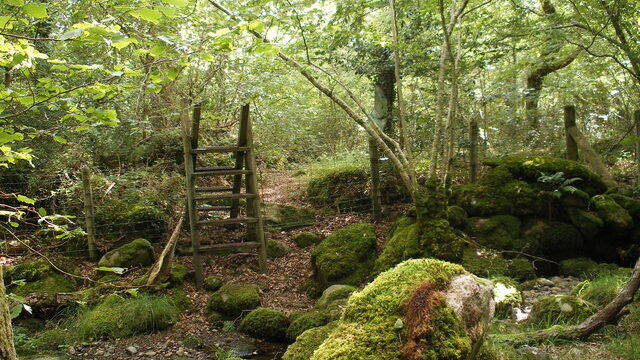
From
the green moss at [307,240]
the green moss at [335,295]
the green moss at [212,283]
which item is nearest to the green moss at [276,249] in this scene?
the green moss at [307,240]

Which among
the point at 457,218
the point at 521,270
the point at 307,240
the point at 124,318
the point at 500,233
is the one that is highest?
the point at 457,218

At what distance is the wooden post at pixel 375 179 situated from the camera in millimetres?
7668

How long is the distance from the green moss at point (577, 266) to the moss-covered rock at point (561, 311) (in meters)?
1.90

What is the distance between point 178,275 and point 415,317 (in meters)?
4.77

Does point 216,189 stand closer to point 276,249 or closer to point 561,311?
point 276,249

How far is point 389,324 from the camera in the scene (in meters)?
2.08

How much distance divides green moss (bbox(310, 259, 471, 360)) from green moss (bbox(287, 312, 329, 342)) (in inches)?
91.5

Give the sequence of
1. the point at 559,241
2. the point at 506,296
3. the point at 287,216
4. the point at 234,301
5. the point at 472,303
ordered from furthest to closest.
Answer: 1. the point at 287,216
2. the point at 559,241
3. the point at 234,301
4. the point at 506,296
5. the point at 472,303

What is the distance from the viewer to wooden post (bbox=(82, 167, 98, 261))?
6492 millimetres

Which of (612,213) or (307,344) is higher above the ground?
(612,213)

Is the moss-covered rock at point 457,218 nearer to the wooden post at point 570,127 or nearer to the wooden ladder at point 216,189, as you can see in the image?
the wooden post at point 570,127

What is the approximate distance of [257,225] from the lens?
6.80 metres

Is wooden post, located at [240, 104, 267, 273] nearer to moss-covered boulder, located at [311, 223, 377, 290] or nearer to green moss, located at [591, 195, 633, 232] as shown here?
moss-covered boulder, located at [311, 223, 377, 290]

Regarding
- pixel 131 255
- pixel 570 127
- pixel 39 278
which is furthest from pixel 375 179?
pixel 39 278
